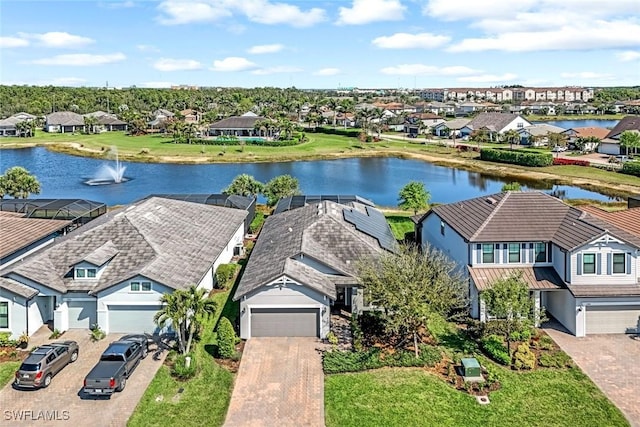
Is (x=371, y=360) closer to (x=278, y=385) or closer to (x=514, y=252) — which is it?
(x=278, y=385)

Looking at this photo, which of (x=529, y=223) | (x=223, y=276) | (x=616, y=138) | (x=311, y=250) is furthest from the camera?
(x=616, y=138)

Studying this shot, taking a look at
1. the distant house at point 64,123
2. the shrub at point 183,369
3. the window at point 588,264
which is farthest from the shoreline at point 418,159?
the shrub at point 183,369

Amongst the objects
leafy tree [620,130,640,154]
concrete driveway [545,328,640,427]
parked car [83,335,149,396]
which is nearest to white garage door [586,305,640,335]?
concrete driveway [545,328,640,427]

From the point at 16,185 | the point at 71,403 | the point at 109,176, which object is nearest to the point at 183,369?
the point at 71,403

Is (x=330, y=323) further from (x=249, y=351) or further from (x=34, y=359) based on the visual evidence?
(x=34, y=359)

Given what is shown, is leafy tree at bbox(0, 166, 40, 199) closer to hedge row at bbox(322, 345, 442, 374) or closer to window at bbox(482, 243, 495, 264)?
hedge row at bbox(322, 345, 442, 374)

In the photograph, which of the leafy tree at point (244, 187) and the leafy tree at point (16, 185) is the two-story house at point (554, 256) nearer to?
the leafy tree at point (244, 187)

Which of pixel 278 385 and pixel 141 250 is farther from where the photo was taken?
pixel 141 250
